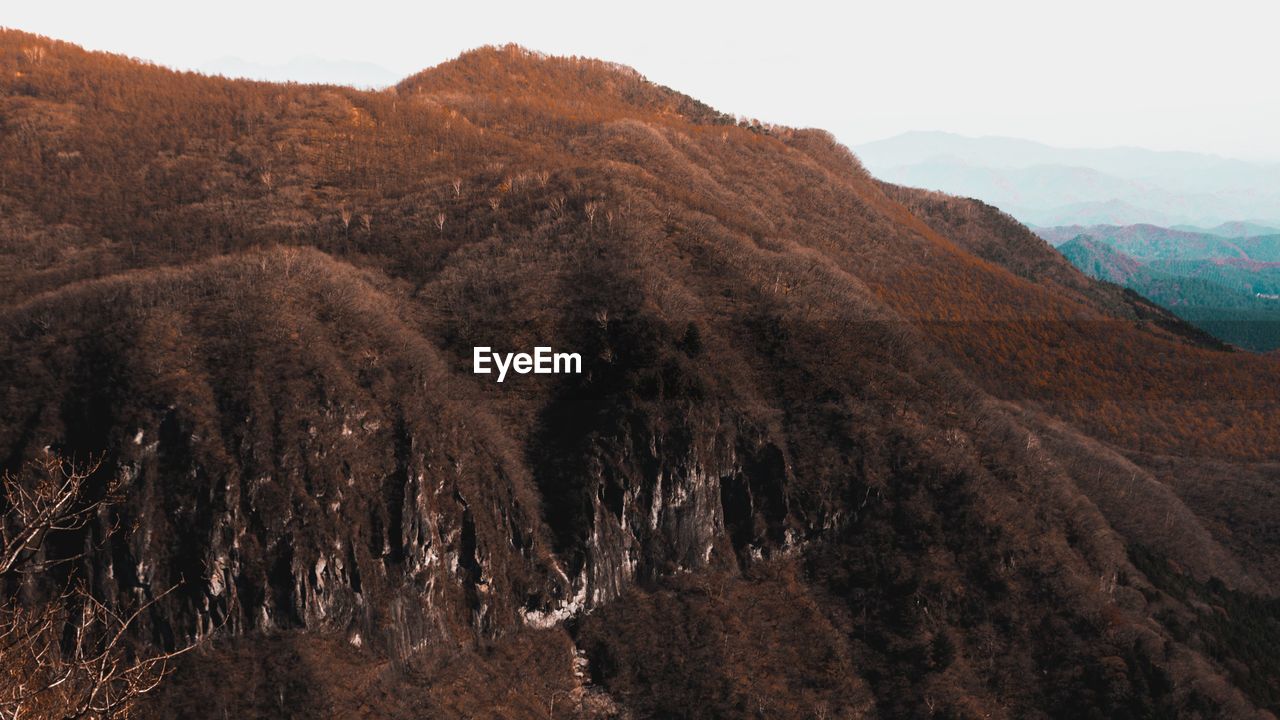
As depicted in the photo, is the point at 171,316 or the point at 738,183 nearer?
the point at 171,316

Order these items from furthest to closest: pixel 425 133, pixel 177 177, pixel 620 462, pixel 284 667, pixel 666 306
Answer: pixel 425 133, pixel 177 177, pixel 666 306, pixel 620 462, pixel 284 667

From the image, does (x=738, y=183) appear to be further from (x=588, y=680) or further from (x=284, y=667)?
(x=284, y=667)

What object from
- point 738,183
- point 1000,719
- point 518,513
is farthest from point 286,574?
point 738,183

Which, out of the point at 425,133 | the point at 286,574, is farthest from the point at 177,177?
the point at 286,574

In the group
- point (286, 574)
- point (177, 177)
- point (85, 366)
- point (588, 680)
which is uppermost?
point (177, 177)

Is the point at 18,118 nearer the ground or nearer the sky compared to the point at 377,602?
nearer the sky

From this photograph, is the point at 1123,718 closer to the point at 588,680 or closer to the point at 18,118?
the point at 588,680

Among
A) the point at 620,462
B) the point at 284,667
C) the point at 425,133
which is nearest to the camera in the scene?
the point at 284,667
